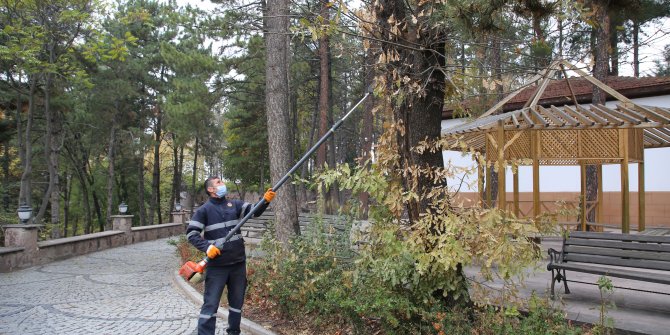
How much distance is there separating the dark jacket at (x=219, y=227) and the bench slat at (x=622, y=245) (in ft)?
13.6

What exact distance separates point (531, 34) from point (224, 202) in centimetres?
367

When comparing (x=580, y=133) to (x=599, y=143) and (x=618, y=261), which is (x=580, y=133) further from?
(x=618, y=261)

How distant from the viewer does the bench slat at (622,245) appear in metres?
5.45

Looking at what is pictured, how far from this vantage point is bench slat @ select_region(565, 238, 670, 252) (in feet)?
17.9

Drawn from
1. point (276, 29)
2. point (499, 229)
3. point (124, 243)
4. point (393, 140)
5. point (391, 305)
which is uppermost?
point (276, 29)

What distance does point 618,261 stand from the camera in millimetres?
5695

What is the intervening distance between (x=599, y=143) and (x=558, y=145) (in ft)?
2.50

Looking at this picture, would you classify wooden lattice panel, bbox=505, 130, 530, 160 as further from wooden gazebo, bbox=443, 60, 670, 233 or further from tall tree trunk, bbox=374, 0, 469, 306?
tall tree trunk, bbox=374, 0, 469, 306

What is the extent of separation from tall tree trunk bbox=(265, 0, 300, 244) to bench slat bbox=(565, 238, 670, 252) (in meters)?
4.52

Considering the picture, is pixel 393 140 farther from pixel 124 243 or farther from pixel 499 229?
pixel 124 243

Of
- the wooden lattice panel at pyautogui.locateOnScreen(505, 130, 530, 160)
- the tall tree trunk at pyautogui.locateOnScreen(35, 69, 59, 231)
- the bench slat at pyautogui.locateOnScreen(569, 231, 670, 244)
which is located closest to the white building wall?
the wooden lattice panel at pyautogui.locateOnScreen(505, 130, 530, 160)

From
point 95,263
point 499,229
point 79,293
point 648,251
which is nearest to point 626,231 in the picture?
point 648,251

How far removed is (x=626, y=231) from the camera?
8.25 meters

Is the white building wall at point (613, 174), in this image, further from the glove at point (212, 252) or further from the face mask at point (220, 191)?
the glove at point (212, 252)
